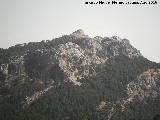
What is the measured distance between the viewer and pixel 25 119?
168125 millimetres

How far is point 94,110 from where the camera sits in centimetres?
19412

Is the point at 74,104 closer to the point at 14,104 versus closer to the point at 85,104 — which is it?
the point at 85,104

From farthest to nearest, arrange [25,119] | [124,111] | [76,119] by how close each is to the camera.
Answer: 1. [124,111]
2. [76,119]
3. [25,119]

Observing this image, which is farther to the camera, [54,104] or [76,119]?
[54,104]

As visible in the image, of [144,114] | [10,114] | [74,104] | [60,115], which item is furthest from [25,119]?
[144,114]

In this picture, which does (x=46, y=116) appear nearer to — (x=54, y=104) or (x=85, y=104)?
(x=54, y=104)

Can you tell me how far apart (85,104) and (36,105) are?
3488 cm

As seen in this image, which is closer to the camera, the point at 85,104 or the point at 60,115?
the point at 60,115

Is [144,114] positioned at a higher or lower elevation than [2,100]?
lower

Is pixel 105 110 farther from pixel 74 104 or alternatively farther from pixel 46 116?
pixel 46 116

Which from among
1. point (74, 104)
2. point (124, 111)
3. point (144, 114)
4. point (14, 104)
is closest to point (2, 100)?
point (14, 104)

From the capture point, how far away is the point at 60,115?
611ft

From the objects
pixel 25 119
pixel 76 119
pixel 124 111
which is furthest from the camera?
pixel 124 111

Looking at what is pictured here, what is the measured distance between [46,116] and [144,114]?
68.7m
